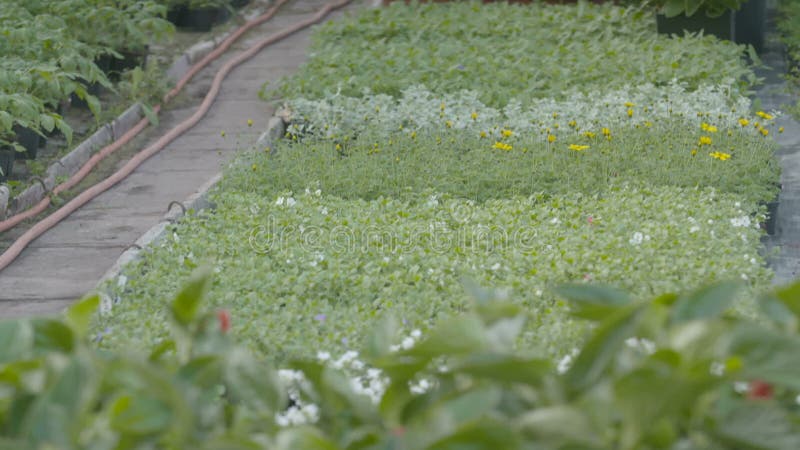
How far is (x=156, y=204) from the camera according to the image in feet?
19.2

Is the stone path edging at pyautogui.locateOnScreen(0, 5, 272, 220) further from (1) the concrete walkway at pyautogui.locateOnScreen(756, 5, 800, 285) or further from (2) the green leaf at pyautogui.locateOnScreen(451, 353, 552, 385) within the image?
(2) the green leaf at pyautogui.locateOnScreen(451, 353, 552, 385)

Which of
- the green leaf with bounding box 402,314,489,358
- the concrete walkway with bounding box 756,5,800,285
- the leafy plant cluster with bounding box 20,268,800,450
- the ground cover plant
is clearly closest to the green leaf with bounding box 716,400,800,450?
the leafy plant cluster with bounding box 20,268,800,450

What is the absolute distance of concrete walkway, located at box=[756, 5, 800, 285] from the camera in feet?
16.1

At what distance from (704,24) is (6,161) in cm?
596

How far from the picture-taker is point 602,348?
1.58m

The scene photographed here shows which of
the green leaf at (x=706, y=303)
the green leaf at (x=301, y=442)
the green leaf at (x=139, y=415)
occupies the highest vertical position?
the green leaf at (x=706, y=303)

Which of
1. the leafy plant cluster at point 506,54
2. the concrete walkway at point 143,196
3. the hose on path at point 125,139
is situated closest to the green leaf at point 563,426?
the concrete walkway at point 143,196

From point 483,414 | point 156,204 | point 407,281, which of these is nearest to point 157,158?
point 156,204

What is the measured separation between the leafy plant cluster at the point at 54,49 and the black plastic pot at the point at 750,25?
17.5 ft

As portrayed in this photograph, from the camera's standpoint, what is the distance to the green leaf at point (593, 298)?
1.73 meters

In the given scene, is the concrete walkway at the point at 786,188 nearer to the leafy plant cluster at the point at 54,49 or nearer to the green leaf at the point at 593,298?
the green leaf at the point at 593,298

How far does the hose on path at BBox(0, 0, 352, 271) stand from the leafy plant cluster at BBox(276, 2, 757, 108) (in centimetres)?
69

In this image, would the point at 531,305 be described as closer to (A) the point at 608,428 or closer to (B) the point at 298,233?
(B) the point at 298,233

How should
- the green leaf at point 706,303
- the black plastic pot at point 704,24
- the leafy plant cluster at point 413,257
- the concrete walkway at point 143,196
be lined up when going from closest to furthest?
the green leaf at point 706,303 → the leafy plant cluster at point 413,257 → the concrete walkway at point 143,196 → the black plastic pot at point 704,24
